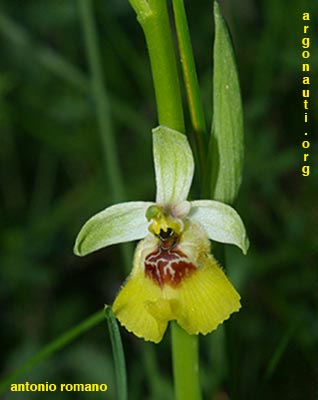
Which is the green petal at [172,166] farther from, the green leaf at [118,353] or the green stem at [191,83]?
the green leaf at [118,353]

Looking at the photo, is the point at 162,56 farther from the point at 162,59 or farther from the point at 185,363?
the point at 185,363

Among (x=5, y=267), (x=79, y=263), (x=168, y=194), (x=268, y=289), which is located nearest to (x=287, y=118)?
(x=268, y=289)

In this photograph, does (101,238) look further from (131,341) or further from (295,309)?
(131,341)

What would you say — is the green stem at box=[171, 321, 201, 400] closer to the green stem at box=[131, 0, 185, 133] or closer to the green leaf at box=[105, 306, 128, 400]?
the green leaf at box=[105, 306, 128, 400]

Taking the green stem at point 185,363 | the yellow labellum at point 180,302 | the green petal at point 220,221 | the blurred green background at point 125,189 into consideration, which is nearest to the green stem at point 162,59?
the green petal at point 220,221

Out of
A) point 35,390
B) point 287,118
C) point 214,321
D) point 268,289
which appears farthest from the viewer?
point 287,118

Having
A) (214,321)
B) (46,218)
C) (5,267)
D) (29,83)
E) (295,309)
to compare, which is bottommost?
(214,321)
